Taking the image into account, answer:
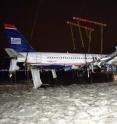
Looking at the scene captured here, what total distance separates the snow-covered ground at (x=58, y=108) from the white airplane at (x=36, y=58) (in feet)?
8.13

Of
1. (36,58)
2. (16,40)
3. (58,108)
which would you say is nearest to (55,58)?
(36,58)

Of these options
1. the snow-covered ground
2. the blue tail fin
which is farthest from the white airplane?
the snow-covered ground

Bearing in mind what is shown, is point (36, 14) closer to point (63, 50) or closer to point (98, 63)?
point (63, 50)

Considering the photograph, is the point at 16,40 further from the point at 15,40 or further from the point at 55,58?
the point at 55,58

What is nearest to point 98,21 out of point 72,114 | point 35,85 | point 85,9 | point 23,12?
point 85,9

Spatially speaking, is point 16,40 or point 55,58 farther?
point 55,58

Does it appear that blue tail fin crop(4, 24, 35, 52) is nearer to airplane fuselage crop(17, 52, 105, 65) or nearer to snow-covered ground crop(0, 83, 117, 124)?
airplane fuselage crop(17, 52, 105, 65)

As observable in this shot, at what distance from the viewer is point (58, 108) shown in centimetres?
594

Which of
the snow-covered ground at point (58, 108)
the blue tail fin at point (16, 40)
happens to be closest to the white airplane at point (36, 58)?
the blue tail fin at point (16, 40)

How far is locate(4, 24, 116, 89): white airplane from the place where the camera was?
408 inches

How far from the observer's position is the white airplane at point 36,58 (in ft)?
34.0

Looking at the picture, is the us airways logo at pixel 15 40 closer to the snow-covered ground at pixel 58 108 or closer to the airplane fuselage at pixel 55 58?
→ the airplane fuselage at pixel 55 58

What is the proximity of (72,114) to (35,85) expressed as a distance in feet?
14.1

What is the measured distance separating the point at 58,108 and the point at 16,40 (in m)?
5.59
